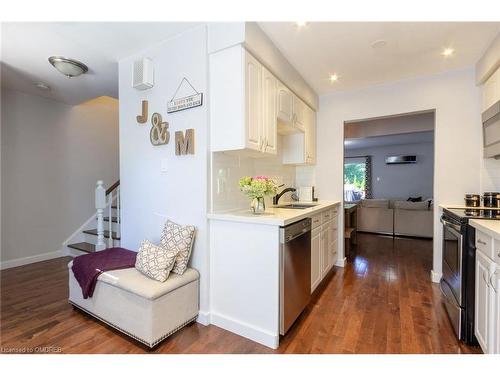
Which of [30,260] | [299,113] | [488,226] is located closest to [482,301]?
[488,226]

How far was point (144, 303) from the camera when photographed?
5.78 ft

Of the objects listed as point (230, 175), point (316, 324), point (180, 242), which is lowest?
point (316, 324)

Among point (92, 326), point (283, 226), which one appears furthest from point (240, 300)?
point (92, 326)

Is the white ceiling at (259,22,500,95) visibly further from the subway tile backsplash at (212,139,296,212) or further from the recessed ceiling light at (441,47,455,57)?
the subway tile backsplash at (212,139,296,212)

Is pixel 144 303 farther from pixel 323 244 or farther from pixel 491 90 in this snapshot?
pixel 491 90

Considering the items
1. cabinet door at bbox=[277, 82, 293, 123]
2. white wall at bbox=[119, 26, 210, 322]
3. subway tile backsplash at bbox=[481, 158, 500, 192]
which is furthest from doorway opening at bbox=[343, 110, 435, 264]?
white wall at bbox=[119, 26, 210, 322]

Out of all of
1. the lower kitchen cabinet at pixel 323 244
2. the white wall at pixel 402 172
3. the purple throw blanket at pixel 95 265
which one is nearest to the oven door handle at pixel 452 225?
the lower kitchen cabinet at pixel 323 244

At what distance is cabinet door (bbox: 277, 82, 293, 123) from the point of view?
2569 mm

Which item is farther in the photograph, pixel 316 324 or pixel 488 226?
pixel 316 324

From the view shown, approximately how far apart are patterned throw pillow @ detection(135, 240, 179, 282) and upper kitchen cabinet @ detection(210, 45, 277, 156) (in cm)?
94

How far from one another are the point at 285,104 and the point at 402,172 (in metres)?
6.87

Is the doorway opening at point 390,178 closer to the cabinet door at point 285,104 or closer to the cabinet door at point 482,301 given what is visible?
the cabinet door at point 285,104
